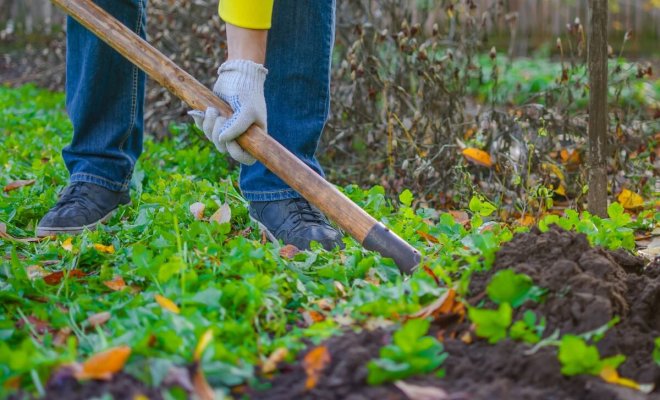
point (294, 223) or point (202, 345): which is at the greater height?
point (202, 345)

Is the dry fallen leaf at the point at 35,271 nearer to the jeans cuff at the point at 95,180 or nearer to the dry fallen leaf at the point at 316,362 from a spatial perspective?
the jeans cuff at the point at 95,180

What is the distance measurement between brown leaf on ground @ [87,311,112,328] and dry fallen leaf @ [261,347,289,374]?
44cm

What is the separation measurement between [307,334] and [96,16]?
1437mm

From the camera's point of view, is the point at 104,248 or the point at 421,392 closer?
the point at 421,392

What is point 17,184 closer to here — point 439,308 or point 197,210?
point 197,210

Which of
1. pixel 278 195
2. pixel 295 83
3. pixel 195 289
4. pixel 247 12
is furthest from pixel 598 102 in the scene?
pixel 195 289

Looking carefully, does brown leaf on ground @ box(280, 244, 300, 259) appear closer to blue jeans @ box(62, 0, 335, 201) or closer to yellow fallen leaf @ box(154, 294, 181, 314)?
blue jeans @ box(62, 0, 335, 201)

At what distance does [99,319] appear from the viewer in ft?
5.98

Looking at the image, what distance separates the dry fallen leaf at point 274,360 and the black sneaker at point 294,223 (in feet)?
2.99

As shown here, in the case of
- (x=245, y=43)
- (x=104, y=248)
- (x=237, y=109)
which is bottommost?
(x=104, y=248)

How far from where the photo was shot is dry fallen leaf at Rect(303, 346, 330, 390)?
4.91 feet

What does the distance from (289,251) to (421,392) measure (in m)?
1.01

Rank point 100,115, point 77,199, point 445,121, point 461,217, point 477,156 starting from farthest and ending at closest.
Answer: point 445,121, point 477,156, point 461,217, point 100,115, point 77,199

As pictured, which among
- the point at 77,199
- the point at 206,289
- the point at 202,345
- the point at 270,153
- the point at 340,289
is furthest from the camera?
the point at 77,199
